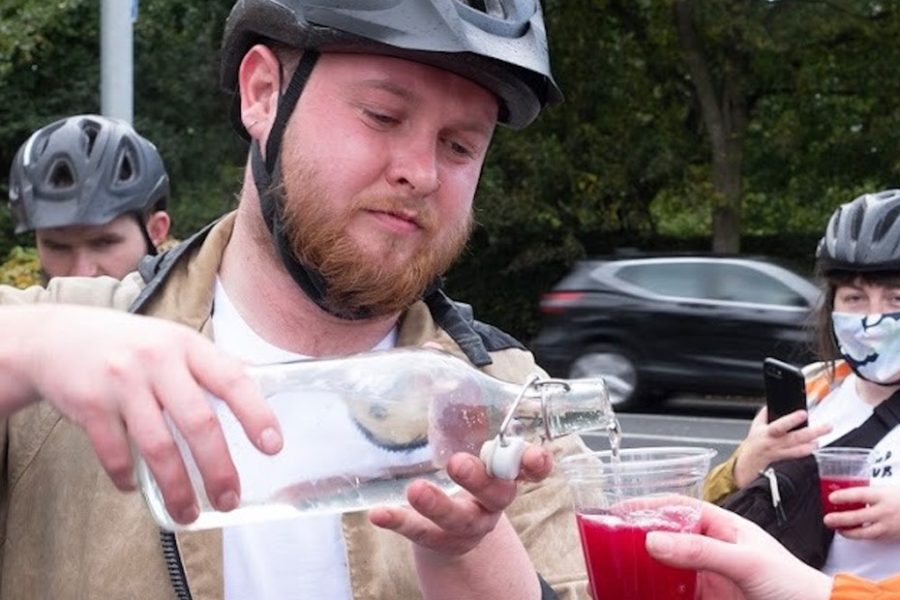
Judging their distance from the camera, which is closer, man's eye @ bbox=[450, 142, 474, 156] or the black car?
man's eye @ bbox=[450, 142, 474, 156]

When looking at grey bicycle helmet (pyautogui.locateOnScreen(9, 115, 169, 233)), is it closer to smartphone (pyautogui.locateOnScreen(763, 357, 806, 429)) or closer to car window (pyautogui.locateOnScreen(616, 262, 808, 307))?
smartphone (pyautogui.locateOnScreen(763, 357, 806, 429))

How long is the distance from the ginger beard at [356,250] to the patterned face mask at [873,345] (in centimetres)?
258

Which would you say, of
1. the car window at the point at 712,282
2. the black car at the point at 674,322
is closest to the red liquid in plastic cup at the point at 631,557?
the black car at the point at 674,322

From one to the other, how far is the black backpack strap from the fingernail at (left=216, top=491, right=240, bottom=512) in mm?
3335

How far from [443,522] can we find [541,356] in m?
18.3

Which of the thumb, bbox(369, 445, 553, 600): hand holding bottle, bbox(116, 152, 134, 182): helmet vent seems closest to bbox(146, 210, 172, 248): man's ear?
bbox(116, 152, 134, 182): helmet vent

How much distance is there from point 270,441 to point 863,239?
12.7ft

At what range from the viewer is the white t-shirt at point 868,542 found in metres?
4.25

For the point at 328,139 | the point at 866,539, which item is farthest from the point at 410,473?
the point at 866,539

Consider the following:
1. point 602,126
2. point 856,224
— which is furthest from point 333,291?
point 602,126

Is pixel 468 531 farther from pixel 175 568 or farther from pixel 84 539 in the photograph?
pixel 84 539

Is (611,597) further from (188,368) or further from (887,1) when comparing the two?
(887,1)

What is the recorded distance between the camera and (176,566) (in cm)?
226

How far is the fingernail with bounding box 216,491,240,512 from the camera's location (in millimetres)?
1503
